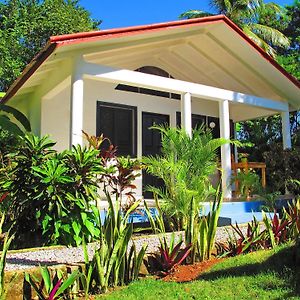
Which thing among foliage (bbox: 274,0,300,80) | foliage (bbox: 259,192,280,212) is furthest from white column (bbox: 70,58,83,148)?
foliage (bbox: 274,0,300,80)

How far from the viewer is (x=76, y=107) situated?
7.51m

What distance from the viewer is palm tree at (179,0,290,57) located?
872 inches

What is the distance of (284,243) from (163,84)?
4556mm

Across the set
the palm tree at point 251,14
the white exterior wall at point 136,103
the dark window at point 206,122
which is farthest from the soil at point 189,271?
the palm tree at point 251,14

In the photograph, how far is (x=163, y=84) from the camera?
8.95 m

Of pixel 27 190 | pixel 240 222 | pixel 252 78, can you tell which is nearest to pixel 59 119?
pixel 27 190

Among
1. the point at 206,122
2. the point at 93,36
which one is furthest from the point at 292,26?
the point at 93,36

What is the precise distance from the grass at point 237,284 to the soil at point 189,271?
138mm

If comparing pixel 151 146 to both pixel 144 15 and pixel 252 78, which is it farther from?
pixel 144 15

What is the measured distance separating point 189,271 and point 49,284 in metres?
1.86

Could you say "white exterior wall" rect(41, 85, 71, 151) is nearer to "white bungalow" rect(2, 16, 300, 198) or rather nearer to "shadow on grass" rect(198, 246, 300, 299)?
"white bungalow" rect(2, 16, 300, 198)

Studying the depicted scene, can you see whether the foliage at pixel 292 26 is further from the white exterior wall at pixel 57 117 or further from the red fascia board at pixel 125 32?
the white exterior wall at pixel 57 117

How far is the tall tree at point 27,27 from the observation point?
2116cm

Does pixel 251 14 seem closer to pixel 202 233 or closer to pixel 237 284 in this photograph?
pixel 202 233
